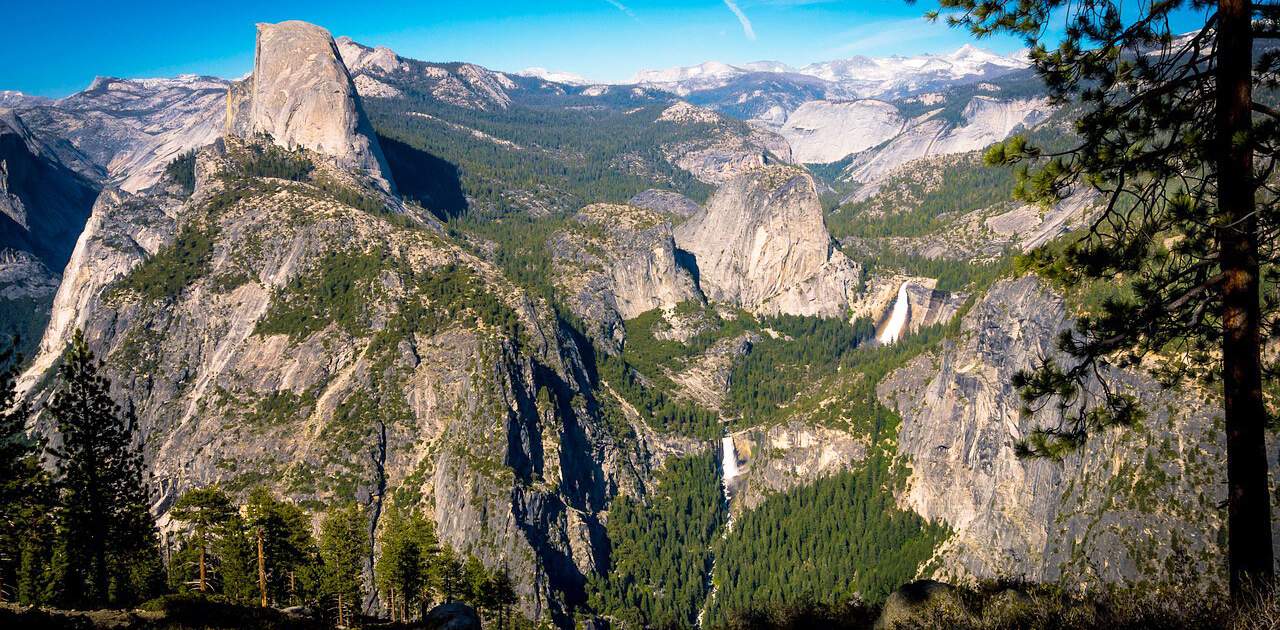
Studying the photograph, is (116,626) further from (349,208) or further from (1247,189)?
(349,208)

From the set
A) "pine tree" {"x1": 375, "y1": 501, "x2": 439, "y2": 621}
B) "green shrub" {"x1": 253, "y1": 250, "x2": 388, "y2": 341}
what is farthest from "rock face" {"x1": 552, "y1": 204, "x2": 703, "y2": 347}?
"pine tree" {"x1": 375, "y1": 501, "x2": 439, "y2": 621}

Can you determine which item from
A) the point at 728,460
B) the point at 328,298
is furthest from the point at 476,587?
the point at 728,460

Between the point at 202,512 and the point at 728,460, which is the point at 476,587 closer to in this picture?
the point at 202,512

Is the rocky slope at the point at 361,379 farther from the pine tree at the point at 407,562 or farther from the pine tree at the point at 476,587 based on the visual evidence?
the pine tree at the point at 407,562

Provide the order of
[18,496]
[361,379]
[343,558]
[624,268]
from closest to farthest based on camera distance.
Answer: [18,496], [343,558], [361,379], [624,268]

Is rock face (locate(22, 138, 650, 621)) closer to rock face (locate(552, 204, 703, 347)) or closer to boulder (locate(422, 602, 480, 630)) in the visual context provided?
rock face (locate(552, 204, 703, 347))

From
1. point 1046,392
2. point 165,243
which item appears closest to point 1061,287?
point 1046,392
